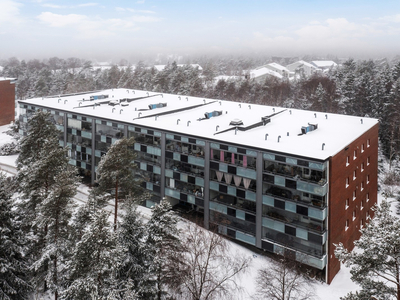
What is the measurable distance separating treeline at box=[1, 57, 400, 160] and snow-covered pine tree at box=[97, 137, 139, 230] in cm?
4477

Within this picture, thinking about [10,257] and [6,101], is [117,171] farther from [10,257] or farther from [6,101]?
[6,101]

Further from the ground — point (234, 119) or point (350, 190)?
point (234, 119)

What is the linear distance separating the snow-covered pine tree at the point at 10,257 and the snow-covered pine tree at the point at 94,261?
657 cm

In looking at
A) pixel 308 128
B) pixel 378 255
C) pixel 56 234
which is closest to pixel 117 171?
pixel 56 234

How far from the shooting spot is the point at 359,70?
301 feet

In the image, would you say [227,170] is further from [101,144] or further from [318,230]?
[101,144]

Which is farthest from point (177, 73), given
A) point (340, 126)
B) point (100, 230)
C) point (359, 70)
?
point (100, 230)

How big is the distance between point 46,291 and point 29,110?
33.3 meters

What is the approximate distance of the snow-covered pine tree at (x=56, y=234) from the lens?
26438 millimetres

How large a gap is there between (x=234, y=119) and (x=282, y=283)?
20880mm

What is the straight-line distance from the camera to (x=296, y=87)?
90.1 m

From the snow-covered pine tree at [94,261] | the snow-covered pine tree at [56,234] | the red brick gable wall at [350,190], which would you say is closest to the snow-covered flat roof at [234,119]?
the red brick gable wall at [350,190]

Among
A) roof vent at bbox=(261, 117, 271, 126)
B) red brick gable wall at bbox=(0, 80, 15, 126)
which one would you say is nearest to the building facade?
roof vent at bbox=(261, 117, 271, 126)

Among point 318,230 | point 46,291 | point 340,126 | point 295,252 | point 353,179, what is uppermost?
point 340,126
